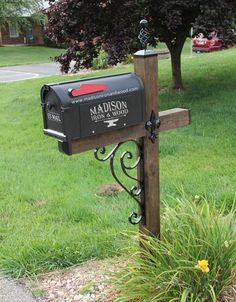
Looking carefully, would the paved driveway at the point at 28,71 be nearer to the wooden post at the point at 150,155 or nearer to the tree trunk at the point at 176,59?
the tree trunk at the point at 176,59

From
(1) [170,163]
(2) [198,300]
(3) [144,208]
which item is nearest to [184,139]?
(1) [170,163]

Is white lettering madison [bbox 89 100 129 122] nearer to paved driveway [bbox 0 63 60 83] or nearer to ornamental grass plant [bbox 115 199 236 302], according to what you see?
ornamental grass plant [bbox 115 199 236 302]

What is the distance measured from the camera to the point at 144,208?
3.15 m

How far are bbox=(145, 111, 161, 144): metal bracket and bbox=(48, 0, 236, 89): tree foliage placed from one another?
501 centimetres

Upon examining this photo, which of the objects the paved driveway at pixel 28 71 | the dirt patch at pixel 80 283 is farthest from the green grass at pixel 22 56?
the dirt patch at pixel 80 283

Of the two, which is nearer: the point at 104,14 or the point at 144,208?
the point at 144,208

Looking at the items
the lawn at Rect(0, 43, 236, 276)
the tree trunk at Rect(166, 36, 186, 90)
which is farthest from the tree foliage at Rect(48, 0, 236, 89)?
the lawn at Rect(0, 43, 236, 276)

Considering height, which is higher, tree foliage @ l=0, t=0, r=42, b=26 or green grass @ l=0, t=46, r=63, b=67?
tree foliage @ l=0, t=0, r=42, b=26

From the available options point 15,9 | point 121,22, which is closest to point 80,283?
point 121,22

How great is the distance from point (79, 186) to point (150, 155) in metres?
2.23

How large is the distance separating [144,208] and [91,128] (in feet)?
2.39

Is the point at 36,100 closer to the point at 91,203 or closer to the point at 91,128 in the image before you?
the point at 91,203

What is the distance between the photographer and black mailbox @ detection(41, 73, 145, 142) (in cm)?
255

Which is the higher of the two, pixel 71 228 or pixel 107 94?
pixel 107 94
